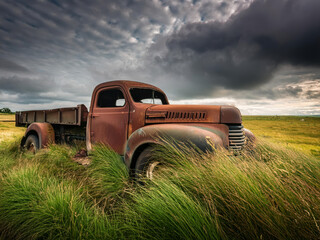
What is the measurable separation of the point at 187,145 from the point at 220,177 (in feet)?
2.46

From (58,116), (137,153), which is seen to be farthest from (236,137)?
(58,116)

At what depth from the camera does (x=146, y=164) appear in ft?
8.94

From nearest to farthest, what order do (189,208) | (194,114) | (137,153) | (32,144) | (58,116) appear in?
(189,208) → (137,153) → (194,114) → (58,116) → (32,144)

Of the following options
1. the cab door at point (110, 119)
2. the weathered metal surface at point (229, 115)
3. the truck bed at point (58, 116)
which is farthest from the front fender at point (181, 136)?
the truck bed at point (58, 116)

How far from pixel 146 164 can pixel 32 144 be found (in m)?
4.72

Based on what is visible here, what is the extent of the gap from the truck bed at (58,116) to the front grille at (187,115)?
257 centimetres

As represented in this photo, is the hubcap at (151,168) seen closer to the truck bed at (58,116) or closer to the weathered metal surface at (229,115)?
the weathered metal surface at (229,115)

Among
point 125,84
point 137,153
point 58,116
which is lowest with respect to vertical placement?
point 137,153

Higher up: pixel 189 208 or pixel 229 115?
pixel 229 115

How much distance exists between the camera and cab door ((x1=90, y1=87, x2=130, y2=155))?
3559mm

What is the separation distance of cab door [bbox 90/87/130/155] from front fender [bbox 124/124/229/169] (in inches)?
27.0

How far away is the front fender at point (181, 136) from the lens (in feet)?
8.12

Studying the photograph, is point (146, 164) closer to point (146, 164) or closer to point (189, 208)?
point (146, 164)

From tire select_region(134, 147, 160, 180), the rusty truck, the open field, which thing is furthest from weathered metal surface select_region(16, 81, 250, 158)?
the open field
